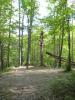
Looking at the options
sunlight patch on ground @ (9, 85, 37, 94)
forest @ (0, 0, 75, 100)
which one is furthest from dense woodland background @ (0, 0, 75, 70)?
sunlight patch on ground @ (9, 85, 37, 94)

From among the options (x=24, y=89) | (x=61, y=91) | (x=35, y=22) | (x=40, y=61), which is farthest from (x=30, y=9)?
(x=61, y=91)

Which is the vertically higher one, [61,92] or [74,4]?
[74,4]

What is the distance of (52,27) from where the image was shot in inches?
1015

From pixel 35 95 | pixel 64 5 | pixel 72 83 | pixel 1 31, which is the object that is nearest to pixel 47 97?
pixel 35 95

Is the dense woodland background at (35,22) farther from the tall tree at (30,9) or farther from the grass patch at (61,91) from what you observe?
the grass patch at (61,91)

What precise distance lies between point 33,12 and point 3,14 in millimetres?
6216

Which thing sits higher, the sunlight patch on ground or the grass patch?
the grass patch

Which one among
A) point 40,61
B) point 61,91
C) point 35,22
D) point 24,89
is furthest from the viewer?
point 35,22

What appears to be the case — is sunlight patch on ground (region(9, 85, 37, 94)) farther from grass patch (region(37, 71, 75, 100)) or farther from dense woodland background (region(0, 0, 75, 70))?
dense woodland background (region(0, 0, 75, 70))

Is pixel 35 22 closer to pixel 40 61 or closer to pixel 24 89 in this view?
pixel 40 61

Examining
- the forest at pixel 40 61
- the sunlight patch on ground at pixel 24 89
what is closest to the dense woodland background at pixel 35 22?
the forest at pixel 40 61

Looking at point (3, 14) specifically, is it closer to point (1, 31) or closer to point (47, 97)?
point (1, 31)

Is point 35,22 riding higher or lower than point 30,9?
lower

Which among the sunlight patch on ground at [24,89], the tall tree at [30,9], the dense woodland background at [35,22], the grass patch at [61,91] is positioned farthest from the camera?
the tall tree at [30,9]
